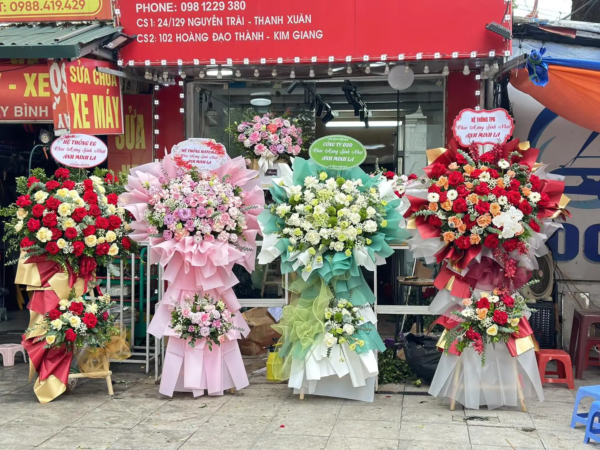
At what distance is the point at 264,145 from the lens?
7.85 m

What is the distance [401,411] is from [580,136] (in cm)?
421

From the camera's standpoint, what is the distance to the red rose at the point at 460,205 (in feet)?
18.6

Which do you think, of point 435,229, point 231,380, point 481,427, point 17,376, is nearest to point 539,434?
point 481,427

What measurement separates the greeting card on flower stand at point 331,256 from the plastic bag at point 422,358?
606 mm

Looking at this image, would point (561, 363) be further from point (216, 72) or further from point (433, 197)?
point (216, 72)

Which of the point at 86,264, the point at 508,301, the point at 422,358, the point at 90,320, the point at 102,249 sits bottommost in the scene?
the point at 422,358

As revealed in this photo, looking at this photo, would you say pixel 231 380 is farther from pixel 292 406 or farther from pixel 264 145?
pixel 264 145

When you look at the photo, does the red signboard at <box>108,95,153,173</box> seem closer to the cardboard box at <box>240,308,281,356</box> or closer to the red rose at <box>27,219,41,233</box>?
the cardboard box at <box>240,308,281,356</box>

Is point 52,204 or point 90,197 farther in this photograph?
point 90,197

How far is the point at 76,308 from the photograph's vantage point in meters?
6.12

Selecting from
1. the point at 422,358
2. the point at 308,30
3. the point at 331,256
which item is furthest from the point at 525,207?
the point at 308,30

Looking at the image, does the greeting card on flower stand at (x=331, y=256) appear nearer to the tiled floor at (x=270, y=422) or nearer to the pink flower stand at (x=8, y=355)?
the tiled floor at (x=270, y=422)

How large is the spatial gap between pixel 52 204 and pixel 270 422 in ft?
8.58

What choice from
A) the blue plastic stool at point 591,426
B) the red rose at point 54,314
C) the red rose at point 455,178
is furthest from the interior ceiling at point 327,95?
the blue plastic stool at point 591,426
